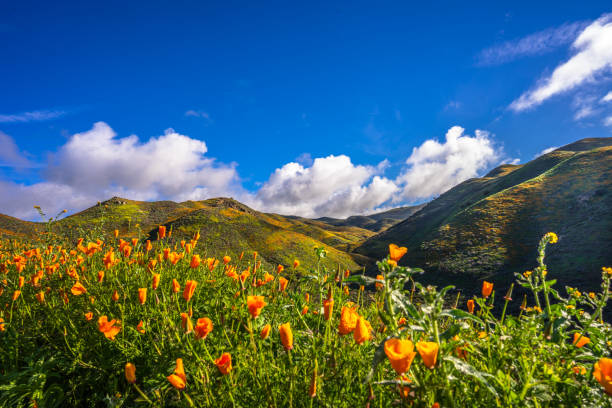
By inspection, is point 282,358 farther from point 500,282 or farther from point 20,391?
point 500,282

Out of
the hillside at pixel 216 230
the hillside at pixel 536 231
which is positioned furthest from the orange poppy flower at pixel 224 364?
the hillside at pixel 536 231

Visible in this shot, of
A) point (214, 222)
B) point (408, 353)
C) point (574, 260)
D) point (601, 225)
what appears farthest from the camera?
point (214, 222)

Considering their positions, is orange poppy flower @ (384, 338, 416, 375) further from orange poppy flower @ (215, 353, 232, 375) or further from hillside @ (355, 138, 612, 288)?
hillside @ (355, 138, 612, 288)

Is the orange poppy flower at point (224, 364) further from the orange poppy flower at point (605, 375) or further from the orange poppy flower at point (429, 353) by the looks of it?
the orange poppy flower at point (605, 375)

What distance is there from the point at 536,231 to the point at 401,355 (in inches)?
1071

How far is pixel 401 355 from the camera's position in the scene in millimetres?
1087

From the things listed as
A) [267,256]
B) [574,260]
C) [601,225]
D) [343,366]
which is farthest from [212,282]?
[601,225]

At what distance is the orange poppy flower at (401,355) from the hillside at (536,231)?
59.1 ft

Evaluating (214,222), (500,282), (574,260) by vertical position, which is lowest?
(500,282)

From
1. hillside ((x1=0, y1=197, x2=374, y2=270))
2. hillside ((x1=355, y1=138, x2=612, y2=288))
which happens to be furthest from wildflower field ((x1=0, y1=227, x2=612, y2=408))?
hillside ((x1=355, y1=138, x2=612, y2=288))

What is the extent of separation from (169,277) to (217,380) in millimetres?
2062

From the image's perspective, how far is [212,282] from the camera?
147 inches

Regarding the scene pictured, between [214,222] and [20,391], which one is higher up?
[214,222]

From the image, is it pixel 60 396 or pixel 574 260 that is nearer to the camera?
pixel 60 396
